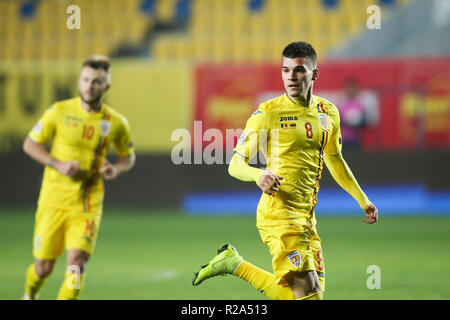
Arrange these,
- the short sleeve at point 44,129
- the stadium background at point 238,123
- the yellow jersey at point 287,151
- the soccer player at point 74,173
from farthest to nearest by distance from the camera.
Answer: the stadium background at point 238,123, the short sleeve at point 44,129, the soccer player at point 74,173, the yellow jersey at point 287,151

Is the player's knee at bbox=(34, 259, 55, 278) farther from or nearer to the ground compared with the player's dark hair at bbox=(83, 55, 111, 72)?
nearer to the ground

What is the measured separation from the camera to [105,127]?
590 cm

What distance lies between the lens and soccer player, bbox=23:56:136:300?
5582 mm

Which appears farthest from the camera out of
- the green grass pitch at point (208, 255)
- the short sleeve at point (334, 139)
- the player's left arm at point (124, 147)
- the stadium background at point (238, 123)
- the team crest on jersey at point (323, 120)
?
the stadium background at point (238, 123)

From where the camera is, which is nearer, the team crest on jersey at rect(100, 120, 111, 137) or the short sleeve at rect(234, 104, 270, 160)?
the short sleeve at rect(234, 104, 270, 160)

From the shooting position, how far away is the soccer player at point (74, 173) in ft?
18.3

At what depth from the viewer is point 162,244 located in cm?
1045

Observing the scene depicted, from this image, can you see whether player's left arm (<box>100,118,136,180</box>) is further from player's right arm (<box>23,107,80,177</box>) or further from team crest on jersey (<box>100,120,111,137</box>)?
player's right arm (<box>23,107,80,177</box>)

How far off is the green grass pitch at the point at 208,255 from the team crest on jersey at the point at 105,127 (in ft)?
5.72

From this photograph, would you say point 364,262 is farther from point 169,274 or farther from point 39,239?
point 39,239

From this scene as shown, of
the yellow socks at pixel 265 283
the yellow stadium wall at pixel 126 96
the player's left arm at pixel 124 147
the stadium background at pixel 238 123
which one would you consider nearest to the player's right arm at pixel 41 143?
the player's left arm at pixel 124 147

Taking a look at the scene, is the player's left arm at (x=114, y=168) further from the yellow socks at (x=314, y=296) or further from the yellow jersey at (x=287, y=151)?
the yellow socks at (x=314, y=296)

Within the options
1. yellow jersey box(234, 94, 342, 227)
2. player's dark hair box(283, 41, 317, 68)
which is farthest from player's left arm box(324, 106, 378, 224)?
player's dark hair box(283, 41, 317, 68)

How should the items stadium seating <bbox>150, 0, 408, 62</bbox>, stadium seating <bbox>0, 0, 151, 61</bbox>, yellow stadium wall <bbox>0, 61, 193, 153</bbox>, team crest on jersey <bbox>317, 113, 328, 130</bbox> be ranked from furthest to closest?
1. stadium seating <bbox>0, 0, 151, 61</bbox>
2. stadium seating <bbox>150, 0, 408, 62</bbox>
3. yellow stadium wall <bbox>0, 61, 193, 153</bbox>
4. team crest on jersey <bbox>317, 113, 328, 130</bbox>
